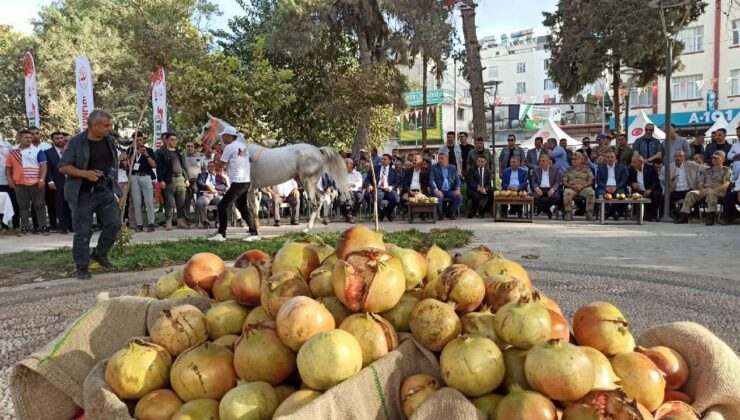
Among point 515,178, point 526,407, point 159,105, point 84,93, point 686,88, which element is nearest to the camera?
point 526,407

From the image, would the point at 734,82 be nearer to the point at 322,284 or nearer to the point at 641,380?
Answer: the point at 641,380

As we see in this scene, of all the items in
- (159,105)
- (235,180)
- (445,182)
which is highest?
(159,105)

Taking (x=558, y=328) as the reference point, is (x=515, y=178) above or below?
above

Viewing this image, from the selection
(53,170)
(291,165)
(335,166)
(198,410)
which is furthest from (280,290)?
(53,170)

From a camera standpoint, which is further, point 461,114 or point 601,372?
point 461,114

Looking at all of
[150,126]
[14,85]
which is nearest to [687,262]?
[150,126]

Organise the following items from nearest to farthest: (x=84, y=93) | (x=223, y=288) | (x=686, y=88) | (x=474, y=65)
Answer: (x=223, y=288), (x=84, y=93), (x=474, y=65), (x=686, y=88)

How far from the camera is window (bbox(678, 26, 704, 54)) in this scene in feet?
122

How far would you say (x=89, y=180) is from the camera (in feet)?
21.4

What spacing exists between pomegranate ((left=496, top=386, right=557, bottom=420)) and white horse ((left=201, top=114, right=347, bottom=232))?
32.6ft

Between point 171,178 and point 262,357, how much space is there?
12.1 m

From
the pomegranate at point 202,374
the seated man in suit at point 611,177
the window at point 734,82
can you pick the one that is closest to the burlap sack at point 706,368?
the pomegranate at point 202,374

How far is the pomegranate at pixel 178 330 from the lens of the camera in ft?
7.20

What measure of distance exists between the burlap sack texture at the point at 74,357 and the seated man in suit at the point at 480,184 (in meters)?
13.5
